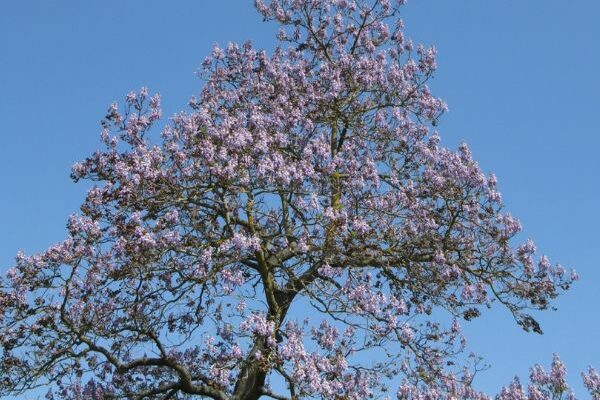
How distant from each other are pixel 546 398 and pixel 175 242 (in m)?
9.15

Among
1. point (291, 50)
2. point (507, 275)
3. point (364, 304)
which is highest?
point (291, 50)

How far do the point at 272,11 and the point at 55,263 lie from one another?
11196mm

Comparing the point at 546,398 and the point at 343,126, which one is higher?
the point at 343,126

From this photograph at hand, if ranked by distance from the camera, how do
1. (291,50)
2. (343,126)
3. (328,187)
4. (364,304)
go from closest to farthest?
(364,304) → (328,187) → (343,126) → (291,50)

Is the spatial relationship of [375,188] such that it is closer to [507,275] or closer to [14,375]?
[507,275]

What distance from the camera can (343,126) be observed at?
2325cm

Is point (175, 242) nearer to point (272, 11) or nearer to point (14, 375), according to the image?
point (14, 375)

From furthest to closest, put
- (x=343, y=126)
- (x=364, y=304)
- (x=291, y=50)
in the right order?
1. (x=291, y=50)
2. (x=343, y=126)
3. (x=364, y=304)

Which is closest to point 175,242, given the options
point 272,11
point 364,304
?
point 364,304

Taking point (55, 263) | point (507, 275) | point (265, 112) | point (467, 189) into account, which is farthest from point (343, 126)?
point (55, 263)

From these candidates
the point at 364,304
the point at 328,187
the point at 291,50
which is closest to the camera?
the point at 364,304

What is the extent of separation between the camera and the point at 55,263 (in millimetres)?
18562

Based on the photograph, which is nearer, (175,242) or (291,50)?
(175,242)

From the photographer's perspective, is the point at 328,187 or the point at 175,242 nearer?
the point at 175,242
